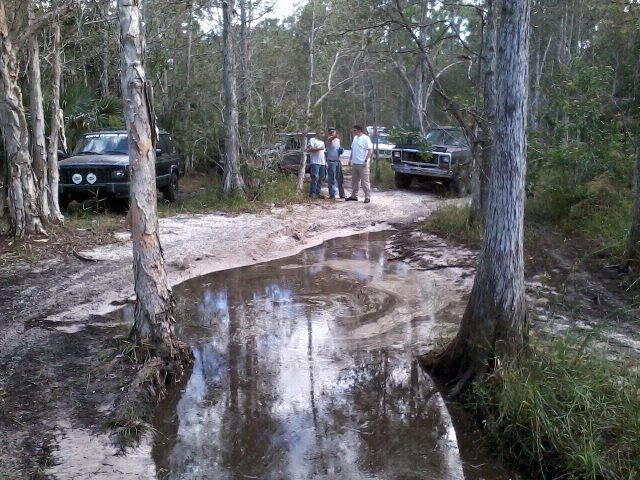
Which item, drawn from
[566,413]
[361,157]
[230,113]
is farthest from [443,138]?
[566,413]

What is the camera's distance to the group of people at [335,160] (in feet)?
55.1

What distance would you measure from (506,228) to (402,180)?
47.7 ft

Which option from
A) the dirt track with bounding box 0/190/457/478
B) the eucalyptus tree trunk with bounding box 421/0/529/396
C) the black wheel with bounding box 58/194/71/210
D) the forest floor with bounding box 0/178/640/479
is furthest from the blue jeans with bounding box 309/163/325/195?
the eucalyptus tree trunk with bounding box 421/0/529/396

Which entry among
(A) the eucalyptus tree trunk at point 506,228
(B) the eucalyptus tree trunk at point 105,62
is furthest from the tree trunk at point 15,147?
(A) the eucalyptus tree trunk at point 506,228

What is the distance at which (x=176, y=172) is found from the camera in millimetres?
16547

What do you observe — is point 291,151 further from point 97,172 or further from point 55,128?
point 55,128

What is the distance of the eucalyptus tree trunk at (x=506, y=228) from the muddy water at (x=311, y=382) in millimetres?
679

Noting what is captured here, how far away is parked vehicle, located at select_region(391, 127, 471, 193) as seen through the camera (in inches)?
717

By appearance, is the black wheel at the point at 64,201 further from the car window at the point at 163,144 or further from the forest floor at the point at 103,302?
the car window at the point at 163,144

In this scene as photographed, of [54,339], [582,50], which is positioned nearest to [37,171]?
[54,339]

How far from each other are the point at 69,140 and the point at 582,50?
23.6 m

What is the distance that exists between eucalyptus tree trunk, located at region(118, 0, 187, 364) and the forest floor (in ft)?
1.34

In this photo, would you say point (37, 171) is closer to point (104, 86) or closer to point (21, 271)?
point (21, 271)

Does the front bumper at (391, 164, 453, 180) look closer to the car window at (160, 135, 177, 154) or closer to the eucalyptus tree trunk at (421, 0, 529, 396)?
the car window at (160, 135, 177, 154)
